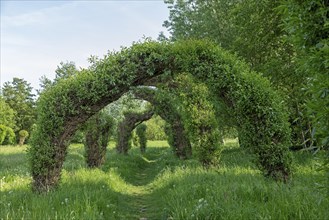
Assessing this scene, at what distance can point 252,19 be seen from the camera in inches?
525

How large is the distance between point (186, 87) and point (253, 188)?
653 cm

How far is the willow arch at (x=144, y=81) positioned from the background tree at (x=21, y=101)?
194 ft

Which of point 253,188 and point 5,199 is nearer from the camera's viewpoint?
point 253,188

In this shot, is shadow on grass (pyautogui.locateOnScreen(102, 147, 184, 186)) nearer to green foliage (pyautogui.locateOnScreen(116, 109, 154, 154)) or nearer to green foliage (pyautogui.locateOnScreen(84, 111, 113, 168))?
green foliage (pyautogui.locateOnScreen(84, 111, 113, 168))

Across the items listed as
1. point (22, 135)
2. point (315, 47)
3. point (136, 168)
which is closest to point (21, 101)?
point (22, 135)

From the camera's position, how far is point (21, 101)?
72875 mm

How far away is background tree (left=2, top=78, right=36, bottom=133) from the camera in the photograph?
222 ft

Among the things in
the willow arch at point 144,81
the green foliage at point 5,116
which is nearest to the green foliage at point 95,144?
the willow arch at point 144,81

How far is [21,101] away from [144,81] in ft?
237

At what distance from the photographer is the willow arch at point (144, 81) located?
24.6 ft

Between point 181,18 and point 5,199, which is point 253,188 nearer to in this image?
point 5,199

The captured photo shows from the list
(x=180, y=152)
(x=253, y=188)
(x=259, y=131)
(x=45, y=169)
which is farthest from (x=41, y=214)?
(x=180, y=152)

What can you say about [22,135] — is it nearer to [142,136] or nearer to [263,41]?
[142,136]

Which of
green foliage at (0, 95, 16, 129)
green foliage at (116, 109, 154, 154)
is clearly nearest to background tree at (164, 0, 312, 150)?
green foliage at (116, 109, 154, 154)
